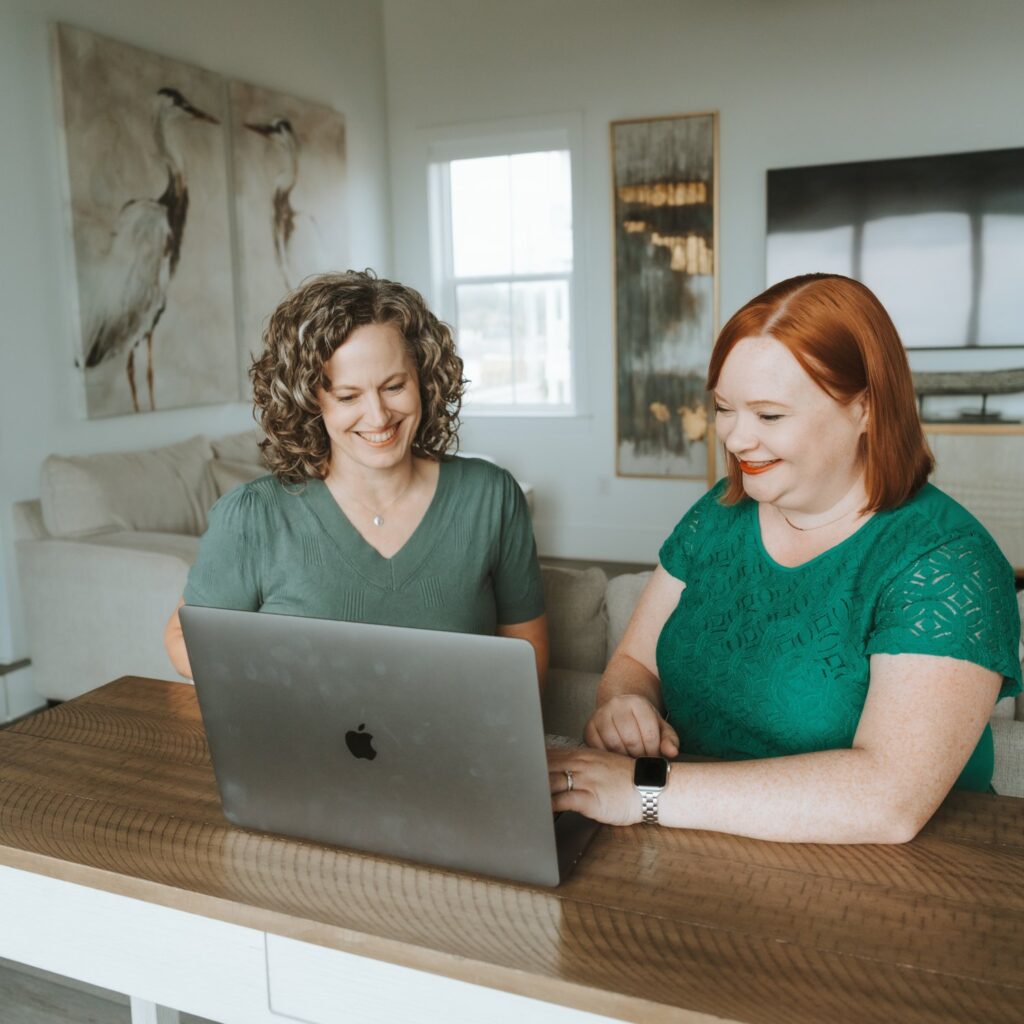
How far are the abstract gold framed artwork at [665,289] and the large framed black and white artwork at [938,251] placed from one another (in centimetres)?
41

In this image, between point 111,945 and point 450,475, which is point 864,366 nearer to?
point 450,475

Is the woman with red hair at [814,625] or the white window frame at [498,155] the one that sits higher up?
the white window frame at [498,155]

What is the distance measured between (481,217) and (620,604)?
174 inches

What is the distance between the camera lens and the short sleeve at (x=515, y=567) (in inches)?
66.6

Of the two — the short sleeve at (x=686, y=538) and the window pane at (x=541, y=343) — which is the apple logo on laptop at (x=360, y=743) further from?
the window pane at (x=541, y=343)

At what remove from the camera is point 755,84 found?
5.19 metres

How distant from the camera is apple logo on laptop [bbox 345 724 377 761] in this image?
3.09 ft

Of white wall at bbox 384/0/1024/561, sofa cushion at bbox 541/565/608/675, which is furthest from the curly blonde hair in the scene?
white wall at bbox 384/0/1024/561

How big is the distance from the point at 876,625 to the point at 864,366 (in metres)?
0.29

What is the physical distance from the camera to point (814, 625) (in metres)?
1.21

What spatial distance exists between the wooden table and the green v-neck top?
0.42 metres

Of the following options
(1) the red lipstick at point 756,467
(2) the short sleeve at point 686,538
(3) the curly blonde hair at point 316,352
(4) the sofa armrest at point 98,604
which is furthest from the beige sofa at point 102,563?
(1) the red lipstick at point 756,467

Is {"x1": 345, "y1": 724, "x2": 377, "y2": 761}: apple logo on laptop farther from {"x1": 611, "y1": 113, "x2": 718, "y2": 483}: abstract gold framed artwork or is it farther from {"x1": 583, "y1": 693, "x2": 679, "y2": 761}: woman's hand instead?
{"x1": 611, "y1": 113, "x2": 718, "y2": 483}: abstract gold framed artwork

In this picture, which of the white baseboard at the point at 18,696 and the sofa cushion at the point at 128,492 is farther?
the white baseboard at the point at 18,696
